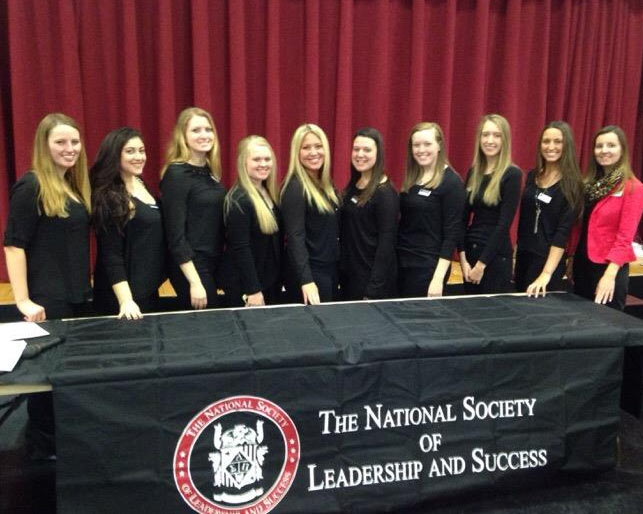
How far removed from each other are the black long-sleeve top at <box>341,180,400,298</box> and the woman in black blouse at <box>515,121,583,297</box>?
607mm

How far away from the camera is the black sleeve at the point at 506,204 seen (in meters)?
2.57

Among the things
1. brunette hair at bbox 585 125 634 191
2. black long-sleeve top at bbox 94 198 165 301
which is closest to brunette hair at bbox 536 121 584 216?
brunette hair at bbox 585 125 634 191

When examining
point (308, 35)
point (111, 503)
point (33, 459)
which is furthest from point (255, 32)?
point (111, 503)

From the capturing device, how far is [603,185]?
2525mm

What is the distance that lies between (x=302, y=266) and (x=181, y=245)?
0.49 meters

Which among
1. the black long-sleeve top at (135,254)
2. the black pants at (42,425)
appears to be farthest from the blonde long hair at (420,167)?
the black pants at (42,425)

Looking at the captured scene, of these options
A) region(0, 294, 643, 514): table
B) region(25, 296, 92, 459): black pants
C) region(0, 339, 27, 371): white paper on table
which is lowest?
region(25, 296, 92, 459): black pants

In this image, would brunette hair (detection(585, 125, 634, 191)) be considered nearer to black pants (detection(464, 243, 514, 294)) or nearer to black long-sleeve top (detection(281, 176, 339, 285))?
black pants (detection(464, 243, 514, 294))

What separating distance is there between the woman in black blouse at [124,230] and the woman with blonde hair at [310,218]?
531mm

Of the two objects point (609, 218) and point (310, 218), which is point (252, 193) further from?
point (609, 218)

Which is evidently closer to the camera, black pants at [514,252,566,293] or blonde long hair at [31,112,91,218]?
blonde long hair at [31,112,91,218]

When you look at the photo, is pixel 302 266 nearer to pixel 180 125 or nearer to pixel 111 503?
pixel 180 125

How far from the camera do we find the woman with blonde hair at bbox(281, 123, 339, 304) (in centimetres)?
241

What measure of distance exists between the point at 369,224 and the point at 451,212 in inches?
13.9
